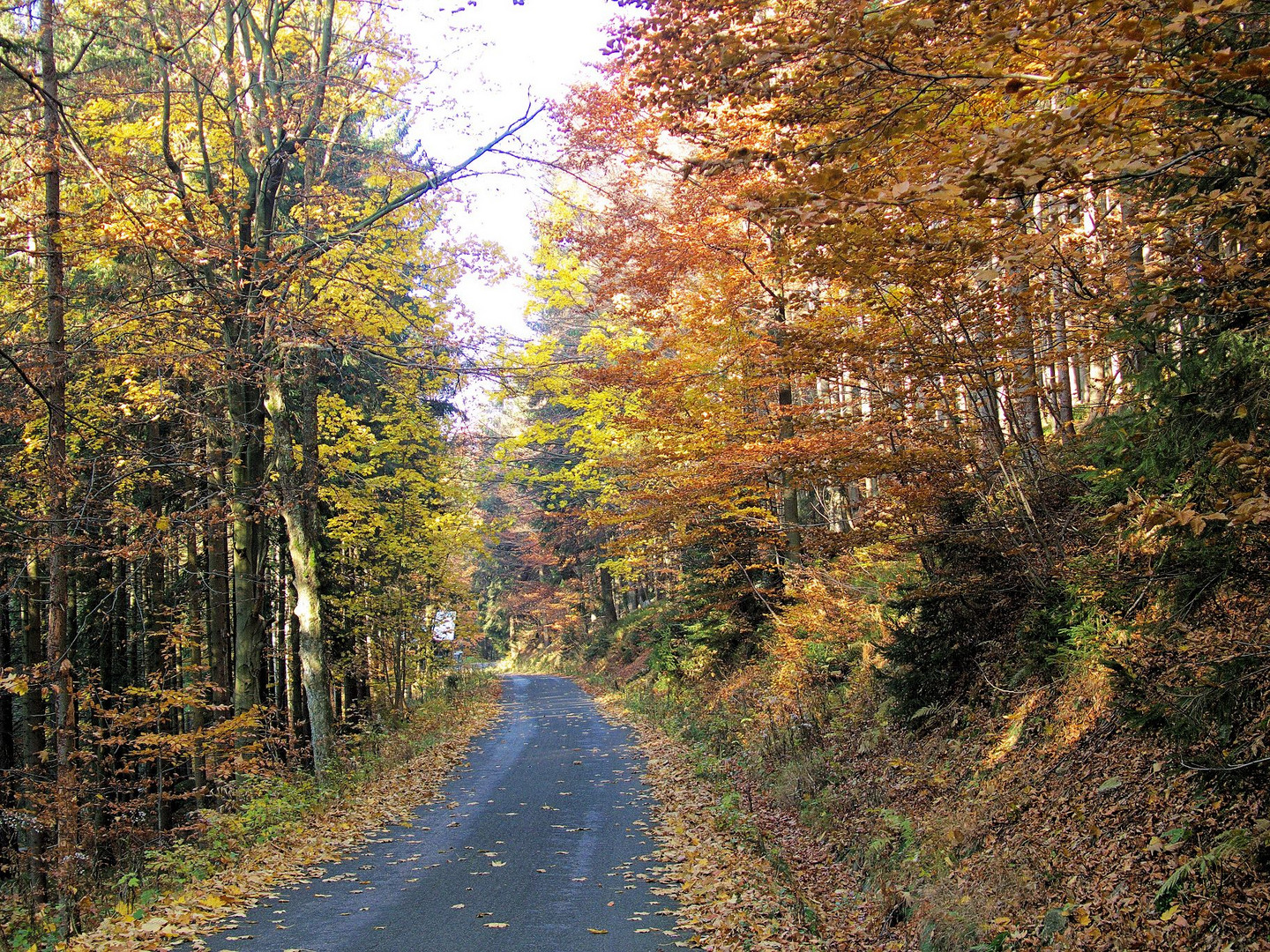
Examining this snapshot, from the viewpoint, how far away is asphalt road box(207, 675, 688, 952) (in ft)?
21.5

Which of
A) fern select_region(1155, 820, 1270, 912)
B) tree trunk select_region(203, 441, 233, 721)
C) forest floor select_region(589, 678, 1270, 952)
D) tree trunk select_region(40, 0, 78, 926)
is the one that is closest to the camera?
fern select_region(1155, 820, 1270, 912)

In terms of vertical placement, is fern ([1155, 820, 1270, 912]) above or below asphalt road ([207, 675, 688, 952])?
above

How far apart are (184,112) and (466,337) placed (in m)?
5.89

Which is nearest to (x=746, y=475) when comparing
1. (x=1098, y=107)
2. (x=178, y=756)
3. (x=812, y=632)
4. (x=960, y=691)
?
(x=812, y=632)

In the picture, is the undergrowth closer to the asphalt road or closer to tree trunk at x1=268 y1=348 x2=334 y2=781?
tree trunk at x1=268 y1=348 x2=334 y2=781

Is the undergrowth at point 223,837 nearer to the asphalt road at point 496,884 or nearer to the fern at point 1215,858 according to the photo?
the asphalt road at point 496,884

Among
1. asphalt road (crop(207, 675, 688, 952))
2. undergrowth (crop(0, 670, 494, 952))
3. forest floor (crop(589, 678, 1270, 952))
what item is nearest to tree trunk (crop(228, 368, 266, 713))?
undergrowth (crop(0, 670, 494, 952))

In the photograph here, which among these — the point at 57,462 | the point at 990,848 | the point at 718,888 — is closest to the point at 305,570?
the point at 57,462

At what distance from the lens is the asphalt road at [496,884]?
21.5ft

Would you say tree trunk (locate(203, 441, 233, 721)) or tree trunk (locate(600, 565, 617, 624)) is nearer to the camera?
tree trunk (locate(203, 441, 233, 721))

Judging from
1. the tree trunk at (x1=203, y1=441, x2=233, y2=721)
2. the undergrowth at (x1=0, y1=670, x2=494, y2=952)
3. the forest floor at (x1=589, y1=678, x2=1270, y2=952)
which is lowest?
the undergrowth at (x1=0, y1=670, x2=494, y2=952)

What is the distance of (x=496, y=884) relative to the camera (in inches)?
319

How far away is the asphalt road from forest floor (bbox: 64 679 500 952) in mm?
277

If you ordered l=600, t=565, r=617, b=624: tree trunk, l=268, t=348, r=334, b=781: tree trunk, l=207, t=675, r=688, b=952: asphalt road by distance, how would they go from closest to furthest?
l=207, t=675, r=688, b=952: asphalt road < l=268, t=348, r=334, b=781: tree trunk < l=600, t=565, r=617, b=624: tree trunk
